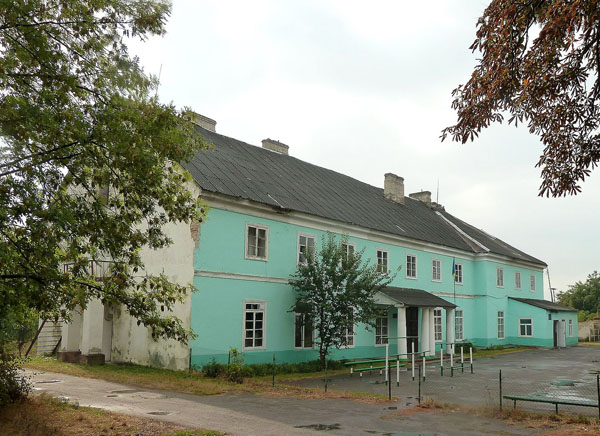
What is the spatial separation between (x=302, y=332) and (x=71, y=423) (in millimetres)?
12259

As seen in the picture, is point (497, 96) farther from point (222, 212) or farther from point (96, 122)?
point (222, 212)

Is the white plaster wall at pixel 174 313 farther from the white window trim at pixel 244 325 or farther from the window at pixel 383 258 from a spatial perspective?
the window at pixel 383 258

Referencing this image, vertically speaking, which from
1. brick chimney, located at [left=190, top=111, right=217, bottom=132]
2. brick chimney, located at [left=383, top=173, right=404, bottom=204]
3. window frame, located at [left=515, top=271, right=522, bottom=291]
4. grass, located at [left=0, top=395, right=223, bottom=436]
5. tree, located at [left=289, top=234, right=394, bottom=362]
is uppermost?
brick chimney, located at [left=190, top=111, right=217, bottom=132]

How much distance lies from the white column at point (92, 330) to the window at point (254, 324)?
202 inches

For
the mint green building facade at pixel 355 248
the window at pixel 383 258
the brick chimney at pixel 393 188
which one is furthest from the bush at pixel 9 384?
the brick chimney at pixel 393 188

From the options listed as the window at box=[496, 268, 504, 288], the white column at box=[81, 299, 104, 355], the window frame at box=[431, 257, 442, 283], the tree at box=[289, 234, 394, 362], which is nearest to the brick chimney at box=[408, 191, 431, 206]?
the window at box=[496, 268, 504, 288]

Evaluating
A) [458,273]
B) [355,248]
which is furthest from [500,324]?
[355,248]

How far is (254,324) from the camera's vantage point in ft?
63.1

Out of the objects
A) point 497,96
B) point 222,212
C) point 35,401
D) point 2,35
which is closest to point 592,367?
point 222,212

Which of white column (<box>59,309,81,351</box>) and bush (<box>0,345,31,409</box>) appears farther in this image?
white column (<box>59,309,81,351</box>)

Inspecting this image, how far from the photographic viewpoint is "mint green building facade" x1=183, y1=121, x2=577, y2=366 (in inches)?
722

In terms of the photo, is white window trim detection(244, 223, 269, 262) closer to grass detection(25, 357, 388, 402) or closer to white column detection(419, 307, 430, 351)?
grass detection(25, 357, 388, 402)

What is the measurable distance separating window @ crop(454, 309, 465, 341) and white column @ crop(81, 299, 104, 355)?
20228 millimetres

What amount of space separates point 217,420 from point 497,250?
93.9 ft
